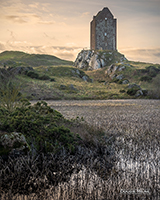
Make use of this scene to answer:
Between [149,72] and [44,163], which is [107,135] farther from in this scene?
[149,72]

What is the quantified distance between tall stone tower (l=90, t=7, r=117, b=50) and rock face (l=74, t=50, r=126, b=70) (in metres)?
4.86

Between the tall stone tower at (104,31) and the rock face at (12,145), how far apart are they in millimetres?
72736

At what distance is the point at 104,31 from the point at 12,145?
73821mm

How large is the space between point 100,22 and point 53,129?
73.2 m

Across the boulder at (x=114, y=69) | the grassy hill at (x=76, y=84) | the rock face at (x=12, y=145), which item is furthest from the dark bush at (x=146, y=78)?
the rock face at (x=12, y=145)

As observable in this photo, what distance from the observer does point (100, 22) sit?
73.2 m

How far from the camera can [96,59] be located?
65.9 metres

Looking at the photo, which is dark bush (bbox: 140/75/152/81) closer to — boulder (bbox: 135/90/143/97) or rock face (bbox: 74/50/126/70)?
boulder (bbox: 135/90/143/97)

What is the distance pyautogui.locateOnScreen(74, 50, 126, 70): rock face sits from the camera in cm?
6581

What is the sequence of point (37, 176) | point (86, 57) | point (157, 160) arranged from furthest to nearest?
1. point (86, 57)
2. point (157, 160)
3. point (37, 176)

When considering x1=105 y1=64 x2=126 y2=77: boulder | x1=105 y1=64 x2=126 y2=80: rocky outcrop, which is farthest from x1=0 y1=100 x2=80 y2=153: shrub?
x1=105 y1=64 x2=126 y2=77: boulder

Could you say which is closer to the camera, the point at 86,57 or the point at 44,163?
the point at 44,163

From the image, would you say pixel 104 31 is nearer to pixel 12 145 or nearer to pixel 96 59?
pixel 96 59

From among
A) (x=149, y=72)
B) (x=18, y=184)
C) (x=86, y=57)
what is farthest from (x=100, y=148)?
(x=86, y=57)
